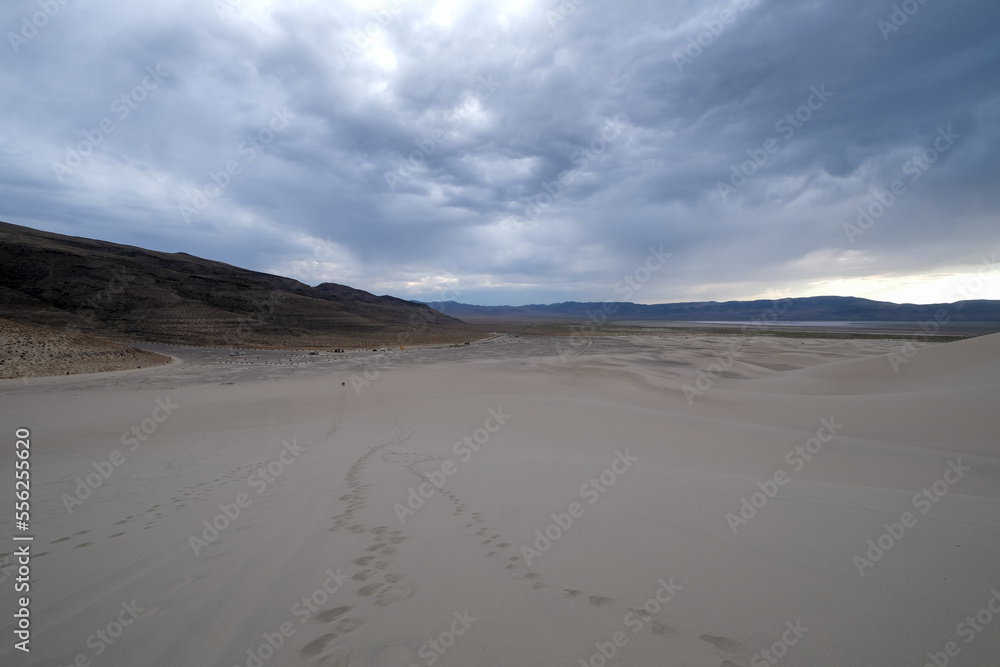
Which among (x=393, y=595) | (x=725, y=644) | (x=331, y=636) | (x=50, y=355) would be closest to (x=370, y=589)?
(x=393, y=595)

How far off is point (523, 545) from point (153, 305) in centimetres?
7086

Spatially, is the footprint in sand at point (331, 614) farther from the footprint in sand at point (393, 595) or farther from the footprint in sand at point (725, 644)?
the footprint in sand at point (725, 644)

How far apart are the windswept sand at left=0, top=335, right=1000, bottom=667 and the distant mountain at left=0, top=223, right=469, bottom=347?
47.5 m

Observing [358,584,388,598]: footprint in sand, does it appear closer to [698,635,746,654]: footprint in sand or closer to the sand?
[698,635,746,654]: footprint in sand

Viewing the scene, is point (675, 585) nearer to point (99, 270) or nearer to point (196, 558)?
point (196, 558)

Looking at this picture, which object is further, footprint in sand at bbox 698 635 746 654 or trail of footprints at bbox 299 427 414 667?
trail of footprints at bbox 299 427 414 667

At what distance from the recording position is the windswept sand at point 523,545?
2691 millimetres

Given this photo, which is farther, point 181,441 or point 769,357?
point 769,357

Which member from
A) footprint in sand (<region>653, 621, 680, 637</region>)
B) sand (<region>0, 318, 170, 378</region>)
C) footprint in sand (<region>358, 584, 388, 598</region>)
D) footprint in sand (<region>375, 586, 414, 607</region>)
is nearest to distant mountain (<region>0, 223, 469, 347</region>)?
sand (<region>0, 318, 170, 378</region>)

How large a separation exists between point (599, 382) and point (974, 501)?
16194 mm

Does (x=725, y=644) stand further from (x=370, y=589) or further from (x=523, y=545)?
(x=370, y=589)

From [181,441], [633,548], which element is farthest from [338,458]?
[633,548]

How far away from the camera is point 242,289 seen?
7250 cm

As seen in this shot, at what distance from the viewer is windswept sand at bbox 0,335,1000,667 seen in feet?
8.83
